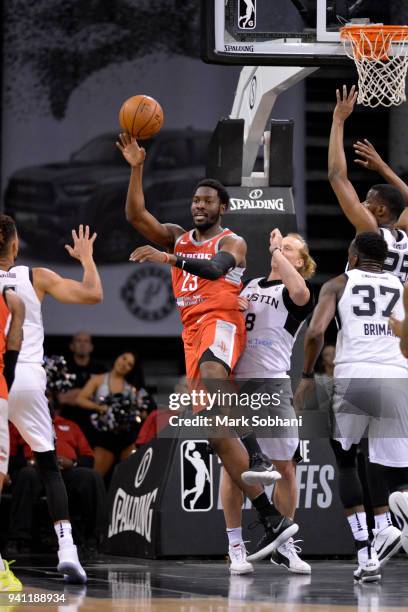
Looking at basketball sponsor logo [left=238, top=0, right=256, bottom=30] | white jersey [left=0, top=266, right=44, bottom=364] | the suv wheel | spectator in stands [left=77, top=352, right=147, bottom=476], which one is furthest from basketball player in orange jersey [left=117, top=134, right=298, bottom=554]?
the suv wheel

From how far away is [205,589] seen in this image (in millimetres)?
7547

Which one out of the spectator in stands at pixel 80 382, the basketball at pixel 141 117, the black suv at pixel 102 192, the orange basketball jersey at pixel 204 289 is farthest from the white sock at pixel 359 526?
the black suv at pixel 102 192

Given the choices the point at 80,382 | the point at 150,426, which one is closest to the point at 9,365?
the point at 150,426

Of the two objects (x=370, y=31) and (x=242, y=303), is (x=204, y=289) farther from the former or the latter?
(x=370, y=31)

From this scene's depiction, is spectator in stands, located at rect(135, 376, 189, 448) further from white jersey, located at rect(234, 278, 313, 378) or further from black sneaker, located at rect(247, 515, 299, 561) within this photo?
black sneaker, located at rect(247, 515, 299, 561)

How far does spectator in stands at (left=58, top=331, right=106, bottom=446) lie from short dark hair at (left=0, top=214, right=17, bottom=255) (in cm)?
545

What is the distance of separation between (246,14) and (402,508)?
14.2 feet

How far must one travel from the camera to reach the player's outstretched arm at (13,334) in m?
7.24

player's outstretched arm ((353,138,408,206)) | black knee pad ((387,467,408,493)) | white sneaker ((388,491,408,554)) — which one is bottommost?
white sneaker ((388,491,408,554))

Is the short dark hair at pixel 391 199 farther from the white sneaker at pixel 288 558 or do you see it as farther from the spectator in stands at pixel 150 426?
the spectator in stands at pixel 150 426

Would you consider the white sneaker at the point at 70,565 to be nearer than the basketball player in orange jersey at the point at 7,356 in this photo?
No

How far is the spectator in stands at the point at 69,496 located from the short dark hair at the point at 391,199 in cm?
407

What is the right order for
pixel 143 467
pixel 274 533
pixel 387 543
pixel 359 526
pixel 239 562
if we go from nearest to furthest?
pixel 359 526
pixel 387 543
pixel 274 533
pixel 239 562
pixel 143 467

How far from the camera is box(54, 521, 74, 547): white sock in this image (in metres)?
7.59
